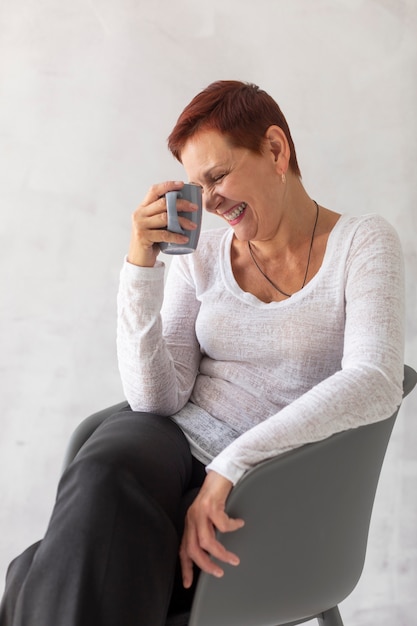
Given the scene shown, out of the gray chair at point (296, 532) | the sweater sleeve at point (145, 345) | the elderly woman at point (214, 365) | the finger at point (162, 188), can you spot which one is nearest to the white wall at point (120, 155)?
the elderly woman at point (214, 365)

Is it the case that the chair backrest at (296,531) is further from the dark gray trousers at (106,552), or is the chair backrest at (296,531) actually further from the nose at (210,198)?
the nose at (210,198)

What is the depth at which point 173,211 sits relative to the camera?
3.80 feet

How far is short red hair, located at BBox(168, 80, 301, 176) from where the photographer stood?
1.28 m

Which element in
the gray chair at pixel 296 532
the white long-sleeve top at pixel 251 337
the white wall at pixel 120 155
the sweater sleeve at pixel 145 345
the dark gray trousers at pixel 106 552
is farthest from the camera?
the white wall at pixel 120 155

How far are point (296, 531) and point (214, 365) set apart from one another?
397 millimetres

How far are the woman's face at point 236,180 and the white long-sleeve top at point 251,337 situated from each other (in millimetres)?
111

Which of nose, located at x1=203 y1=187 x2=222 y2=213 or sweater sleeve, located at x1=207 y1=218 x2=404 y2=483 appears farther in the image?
nose, located at x1=203 y1=187 x2=222 y2=213

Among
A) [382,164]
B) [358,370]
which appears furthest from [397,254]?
[382,164]

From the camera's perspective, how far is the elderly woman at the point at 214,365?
3.04 feet

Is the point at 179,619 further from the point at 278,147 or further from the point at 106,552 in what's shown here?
the point at 278,147

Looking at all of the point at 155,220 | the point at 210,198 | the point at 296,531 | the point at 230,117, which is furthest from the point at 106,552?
the point at 230,117

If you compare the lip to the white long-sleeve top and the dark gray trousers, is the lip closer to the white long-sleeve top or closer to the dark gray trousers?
the white long-sleeve top

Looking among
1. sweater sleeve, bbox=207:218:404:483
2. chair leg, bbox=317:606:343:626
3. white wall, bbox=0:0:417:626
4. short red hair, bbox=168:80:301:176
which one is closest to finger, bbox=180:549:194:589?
sweater sleeve, bbox=207:218:404:483

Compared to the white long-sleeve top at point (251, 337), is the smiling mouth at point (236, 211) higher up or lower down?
higher up
